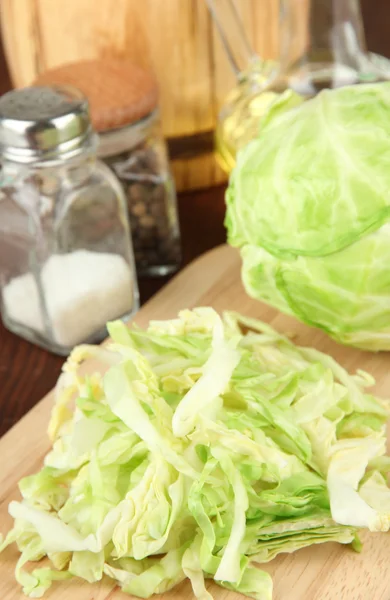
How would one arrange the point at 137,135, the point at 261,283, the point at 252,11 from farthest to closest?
the point at 252,11, the point at 137,135, the point at 261,283

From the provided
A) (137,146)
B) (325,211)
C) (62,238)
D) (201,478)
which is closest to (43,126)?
(62,238)

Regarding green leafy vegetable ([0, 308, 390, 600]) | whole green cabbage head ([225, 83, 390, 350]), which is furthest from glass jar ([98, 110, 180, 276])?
green leafy vegetable ([0, 308, 390, 600])

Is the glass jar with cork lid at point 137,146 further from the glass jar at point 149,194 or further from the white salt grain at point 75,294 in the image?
the white salt grain at point 75,294

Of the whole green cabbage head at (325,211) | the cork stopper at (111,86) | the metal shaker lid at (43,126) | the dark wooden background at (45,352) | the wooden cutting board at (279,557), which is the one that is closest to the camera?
the wooden cutting board at (279,557)

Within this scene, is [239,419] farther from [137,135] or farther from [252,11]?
[252,11]

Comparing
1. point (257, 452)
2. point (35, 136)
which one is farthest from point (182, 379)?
point (35, 136)

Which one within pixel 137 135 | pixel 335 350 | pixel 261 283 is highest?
pixel 137 135

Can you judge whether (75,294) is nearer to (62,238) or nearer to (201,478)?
(62,238)

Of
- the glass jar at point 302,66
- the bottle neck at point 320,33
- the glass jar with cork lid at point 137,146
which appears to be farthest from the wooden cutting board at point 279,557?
the bottle neck at point 320,33
